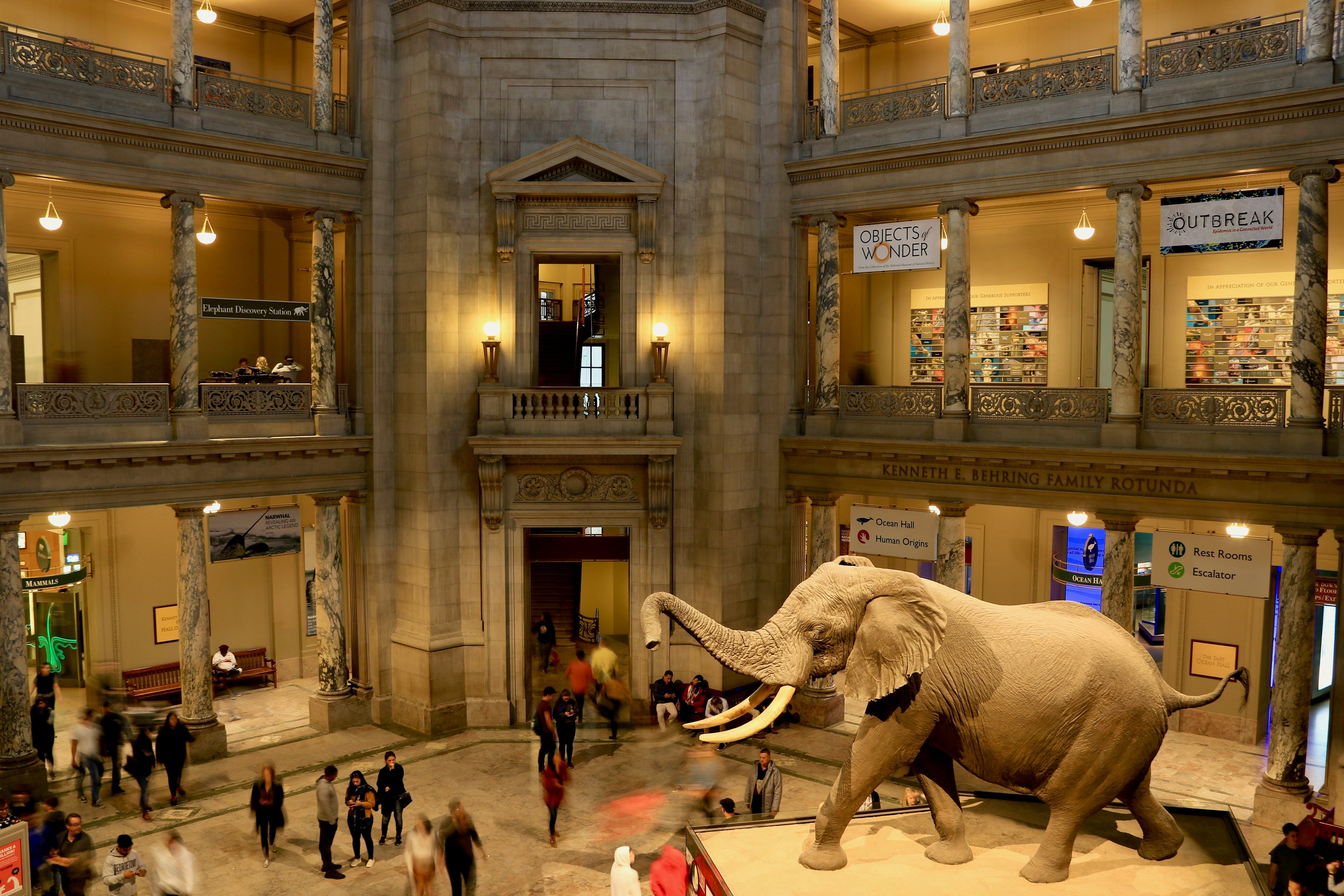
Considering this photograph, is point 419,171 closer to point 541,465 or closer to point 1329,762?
point 541,465

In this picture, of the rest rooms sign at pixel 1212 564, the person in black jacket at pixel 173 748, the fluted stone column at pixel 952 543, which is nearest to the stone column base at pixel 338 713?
the person in black jacket at pixel 173 748

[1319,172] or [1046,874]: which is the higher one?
[1319,172]

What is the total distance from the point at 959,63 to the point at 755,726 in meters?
12.7

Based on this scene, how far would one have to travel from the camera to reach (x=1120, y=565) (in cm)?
1561

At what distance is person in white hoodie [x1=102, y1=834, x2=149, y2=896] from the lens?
35.9ft

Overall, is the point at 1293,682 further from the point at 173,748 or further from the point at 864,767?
the point at 173,748

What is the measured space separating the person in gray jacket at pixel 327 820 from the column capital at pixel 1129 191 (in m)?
13.1

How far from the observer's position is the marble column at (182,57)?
16.3 m

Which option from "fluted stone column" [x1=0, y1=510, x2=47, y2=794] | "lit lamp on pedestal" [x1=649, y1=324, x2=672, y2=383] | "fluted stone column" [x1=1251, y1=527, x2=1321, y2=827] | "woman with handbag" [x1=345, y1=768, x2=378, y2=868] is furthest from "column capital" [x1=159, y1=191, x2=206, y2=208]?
"fluted stone column" [x1=1251, y1=527, x2=1321, y2=827]

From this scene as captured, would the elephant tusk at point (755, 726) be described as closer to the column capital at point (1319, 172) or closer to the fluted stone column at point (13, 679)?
the column capital at point (1319, 172)

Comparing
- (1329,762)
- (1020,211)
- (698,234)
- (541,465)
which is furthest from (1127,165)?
(541,465)

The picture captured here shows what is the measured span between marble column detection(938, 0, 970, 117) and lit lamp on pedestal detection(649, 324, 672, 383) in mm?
5686

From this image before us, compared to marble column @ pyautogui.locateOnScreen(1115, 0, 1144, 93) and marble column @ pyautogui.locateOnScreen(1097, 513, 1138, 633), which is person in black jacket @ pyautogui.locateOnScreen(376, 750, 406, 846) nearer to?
marble column @ pyautogui.locateOnScreen(1097, 513, 1138, 633)

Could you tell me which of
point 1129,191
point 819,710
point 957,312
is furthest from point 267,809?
point 1129,191
